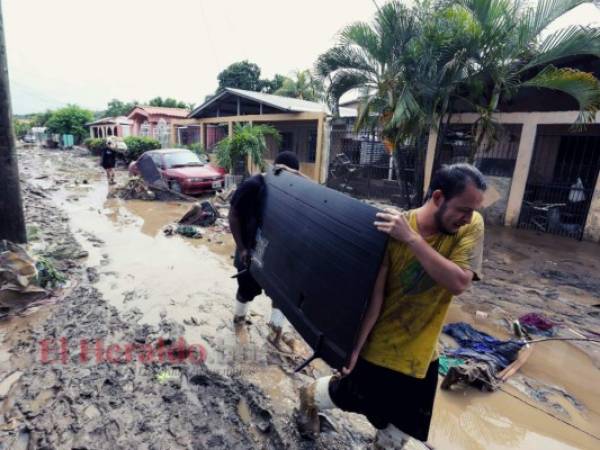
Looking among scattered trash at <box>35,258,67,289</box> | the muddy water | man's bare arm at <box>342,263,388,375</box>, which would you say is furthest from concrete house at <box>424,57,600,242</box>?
scattered trash at <box>35,258,67,289</box>

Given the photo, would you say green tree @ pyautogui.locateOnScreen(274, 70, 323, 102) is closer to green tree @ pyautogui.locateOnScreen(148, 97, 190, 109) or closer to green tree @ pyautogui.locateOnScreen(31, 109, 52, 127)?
green tree @ pyautogui.locateOnScreen(148, 97, 190, 109)

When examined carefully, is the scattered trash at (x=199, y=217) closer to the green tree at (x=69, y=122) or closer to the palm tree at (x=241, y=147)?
the palm tree at (x=241, y=147)

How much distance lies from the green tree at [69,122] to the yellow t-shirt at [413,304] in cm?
4098

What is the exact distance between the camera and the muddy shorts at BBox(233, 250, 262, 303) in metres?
3.03

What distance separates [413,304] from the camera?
1.52 m

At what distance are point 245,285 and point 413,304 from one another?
1882 mm

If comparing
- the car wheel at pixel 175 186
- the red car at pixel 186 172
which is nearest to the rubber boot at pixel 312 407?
the red car at pixel 186 172

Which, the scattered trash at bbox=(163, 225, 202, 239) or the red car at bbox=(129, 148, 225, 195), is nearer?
the scattered trash at bbox=(163, 225, 202, 239)

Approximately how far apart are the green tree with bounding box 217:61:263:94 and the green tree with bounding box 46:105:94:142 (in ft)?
50.4

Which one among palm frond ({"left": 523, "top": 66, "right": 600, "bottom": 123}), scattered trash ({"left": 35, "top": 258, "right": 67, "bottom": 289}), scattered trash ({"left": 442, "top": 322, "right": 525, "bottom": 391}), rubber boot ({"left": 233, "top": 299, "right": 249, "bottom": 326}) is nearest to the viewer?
scattered trash ({"left": 442, "top": 322, "right": 525, "bottom": 391})

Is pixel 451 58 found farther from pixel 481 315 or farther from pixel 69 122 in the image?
pixel 69 122

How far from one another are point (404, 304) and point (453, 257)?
11.8 inches

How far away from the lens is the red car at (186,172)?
1028 centimetres

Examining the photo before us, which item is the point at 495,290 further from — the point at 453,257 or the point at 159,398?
the point at 159,398
